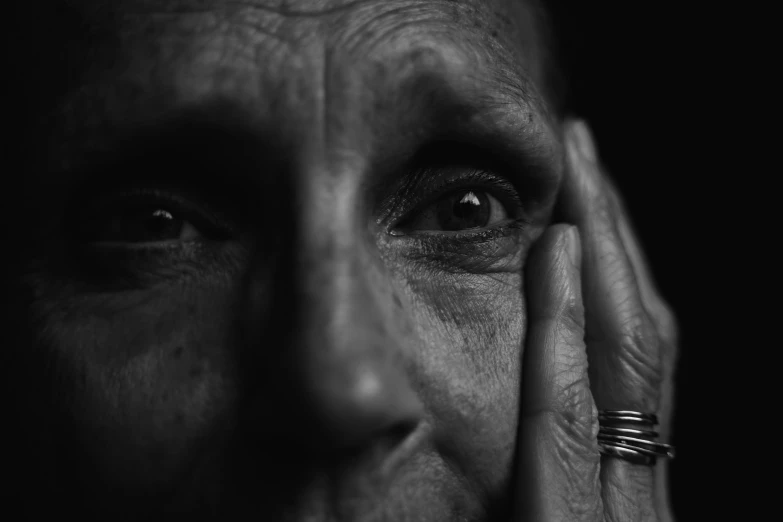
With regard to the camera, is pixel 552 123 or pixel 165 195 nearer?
pixel 165 195

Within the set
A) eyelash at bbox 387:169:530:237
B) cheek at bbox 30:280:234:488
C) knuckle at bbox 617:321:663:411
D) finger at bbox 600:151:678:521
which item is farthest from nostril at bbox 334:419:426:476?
finger at bbox 600:151:678:521

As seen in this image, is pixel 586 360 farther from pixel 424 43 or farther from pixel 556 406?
pixel 424 43

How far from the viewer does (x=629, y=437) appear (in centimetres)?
132

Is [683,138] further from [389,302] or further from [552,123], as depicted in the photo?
[389,302]

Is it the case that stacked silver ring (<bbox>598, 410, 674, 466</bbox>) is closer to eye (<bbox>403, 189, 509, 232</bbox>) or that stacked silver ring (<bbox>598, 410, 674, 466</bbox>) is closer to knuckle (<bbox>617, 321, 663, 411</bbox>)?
knuckle (<bbox>617, 321, 663, 411</bbox>)

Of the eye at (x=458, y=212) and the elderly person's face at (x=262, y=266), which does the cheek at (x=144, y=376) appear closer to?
the elderly person's face at (x=262, y=266)

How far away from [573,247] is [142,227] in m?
0.77

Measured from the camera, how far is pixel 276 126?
1.02 metres

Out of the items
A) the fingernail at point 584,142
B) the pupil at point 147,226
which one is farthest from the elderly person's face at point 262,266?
the fingernail at point 584,142

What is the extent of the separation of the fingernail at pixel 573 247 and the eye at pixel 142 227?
671 mm

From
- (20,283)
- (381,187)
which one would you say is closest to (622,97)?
(381,187)

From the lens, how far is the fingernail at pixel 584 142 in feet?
4.89

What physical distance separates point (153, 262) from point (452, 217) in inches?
20.1

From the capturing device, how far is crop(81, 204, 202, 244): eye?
112 cm
